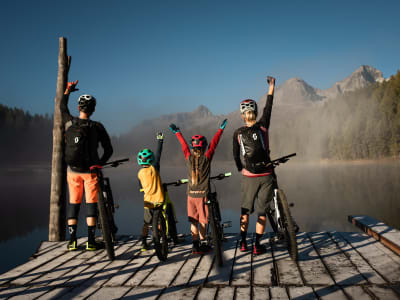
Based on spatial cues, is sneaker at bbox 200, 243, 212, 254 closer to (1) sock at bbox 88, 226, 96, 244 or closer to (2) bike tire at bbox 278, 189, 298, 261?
(2) bike tire at bbox 278, 189, 298, 261

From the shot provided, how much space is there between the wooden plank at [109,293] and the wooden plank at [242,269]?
140 cm

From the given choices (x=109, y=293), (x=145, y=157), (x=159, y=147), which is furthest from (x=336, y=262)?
(x=159, y=147)

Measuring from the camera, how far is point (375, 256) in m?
4.79

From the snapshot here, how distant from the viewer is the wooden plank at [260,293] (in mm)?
3508

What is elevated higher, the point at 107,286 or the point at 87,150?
the point at 87,150

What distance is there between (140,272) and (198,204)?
142 cm

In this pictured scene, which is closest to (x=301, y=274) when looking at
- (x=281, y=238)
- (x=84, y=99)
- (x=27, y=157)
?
(x=281, y=238)

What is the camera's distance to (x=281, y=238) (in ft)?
18.2

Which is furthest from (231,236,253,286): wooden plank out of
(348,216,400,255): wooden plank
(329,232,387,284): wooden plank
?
(348,216,400,255): wooden plank

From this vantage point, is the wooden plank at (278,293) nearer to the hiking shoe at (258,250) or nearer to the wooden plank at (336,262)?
the wooden plank at (336,262)

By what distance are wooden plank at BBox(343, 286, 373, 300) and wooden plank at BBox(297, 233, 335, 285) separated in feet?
0.73

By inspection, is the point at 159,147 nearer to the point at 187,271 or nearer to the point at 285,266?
the point at 187,271

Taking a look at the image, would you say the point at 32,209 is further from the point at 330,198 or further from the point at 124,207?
the point at 330,198

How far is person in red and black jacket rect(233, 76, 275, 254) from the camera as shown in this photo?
512 centimetres
